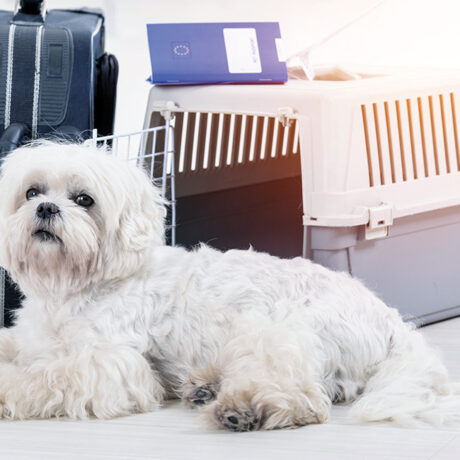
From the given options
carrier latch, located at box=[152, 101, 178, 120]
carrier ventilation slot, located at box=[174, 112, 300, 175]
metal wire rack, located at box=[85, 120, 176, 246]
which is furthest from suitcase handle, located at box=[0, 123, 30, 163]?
carrier ventilation slot, located at box=[174, 112, 300, 175]

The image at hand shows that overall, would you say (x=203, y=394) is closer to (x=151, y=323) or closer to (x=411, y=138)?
(x=151, y=323)

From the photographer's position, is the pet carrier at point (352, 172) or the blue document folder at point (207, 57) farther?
the blue document folder at point (207, 57)

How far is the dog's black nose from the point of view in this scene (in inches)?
69.2

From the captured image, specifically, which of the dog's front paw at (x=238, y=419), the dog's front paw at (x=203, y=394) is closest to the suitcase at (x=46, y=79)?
the dog's front paw at (x=203, y=394)

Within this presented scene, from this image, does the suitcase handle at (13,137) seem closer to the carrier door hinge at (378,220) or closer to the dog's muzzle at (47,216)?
the dog's muzzle at (47,216)

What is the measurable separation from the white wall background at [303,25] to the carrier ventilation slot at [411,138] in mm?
1234

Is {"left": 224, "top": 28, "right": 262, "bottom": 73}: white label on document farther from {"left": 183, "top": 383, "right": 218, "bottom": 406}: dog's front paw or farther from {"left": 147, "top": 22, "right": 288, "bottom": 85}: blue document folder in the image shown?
{"left": 183, "top": 383, "right": 218, "bottom": 406}: dog's front paw

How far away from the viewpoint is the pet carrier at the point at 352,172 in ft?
7.29

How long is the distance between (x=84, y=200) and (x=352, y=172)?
0.66m

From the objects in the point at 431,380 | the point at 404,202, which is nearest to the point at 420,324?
the point at 404,202

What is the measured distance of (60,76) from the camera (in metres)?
2.31

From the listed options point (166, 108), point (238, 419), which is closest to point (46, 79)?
point (166, 108)

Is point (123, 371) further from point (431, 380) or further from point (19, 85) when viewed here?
point (19, 85)

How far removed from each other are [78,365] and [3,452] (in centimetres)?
22
